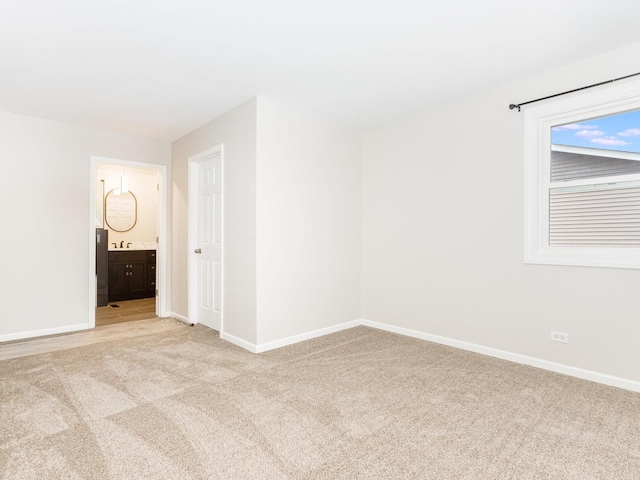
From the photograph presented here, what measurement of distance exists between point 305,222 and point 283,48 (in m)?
1.77

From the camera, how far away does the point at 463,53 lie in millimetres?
2666

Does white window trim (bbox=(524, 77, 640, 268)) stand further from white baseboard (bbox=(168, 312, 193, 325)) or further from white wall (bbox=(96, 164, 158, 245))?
white wall (bbox=(96, 164, 158, 245))

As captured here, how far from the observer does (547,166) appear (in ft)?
9.75

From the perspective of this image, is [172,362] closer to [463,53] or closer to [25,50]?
[25,50]

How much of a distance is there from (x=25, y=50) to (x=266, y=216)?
218 centimetres

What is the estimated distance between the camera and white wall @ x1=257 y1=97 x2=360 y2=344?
3.49m

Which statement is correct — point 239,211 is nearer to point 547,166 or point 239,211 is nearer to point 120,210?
point 547,166

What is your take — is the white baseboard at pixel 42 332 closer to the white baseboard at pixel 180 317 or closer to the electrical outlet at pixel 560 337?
the white baseboard at pixel 180 317

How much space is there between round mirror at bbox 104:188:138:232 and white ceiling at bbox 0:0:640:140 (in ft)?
10.0

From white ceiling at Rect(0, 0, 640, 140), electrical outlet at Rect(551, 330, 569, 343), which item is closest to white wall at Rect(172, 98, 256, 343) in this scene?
white ceiling at Rect(0, 0, 640, 140)

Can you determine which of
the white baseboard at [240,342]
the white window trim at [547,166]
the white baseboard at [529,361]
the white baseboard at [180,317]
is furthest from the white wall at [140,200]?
the white window trim at [547,166]

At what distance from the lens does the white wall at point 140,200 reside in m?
6.62

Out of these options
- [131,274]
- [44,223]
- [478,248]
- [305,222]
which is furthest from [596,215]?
[131,274]

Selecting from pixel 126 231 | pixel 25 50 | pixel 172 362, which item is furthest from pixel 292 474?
pixel 126 231
